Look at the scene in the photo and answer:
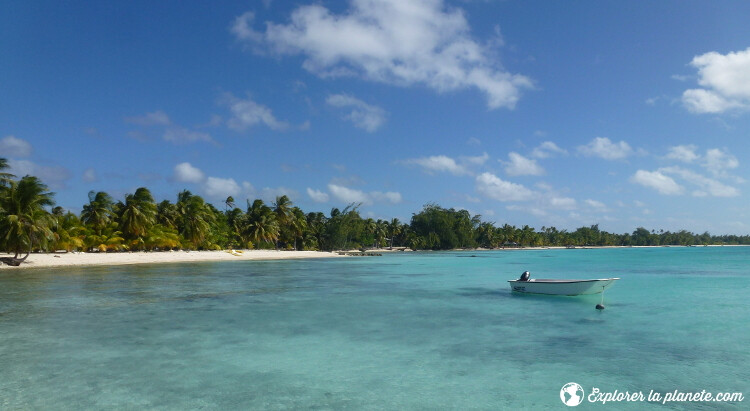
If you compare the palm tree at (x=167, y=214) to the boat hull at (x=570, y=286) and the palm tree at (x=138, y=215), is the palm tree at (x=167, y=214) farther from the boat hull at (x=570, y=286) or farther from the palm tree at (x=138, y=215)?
the boat hull at (x=570, y=286)

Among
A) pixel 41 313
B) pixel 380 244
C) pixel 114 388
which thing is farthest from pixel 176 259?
pixel 380 244

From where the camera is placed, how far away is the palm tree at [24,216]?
133 feet

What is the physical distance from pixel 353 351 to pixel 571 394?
6199 millimetres

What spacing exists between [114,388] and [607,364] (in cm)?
1190

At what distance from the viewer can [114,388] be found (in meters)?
10.1

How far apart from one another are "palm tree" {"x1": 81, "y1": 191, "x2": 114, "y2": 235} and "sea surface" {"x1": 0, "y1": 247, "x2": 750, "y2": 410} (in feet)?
115

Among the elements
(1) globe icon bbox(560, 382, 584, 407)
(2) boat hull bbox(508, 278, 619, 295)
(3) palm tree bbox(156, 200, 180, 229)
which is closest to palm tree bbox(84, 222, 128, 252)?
(3) palm tree bbox(156, 200, 180, 229)

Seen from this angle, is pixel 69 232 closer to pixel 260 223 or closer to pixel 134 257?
pixel 134 257

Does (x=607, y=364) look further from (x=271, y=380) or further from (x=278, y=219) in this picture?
(x=278, y=219)

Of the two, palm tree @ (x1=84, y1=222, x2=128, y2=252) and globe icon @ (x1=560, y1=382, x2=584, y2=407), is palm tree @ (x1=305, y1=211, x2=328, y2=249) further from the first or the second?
globe icon @ (x1=560, y1=382, x2=584, y2=407)

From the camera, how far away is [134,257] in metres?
58.4

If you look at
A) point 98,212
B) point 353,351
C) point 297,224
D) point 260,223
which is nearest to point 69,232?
point 98,212

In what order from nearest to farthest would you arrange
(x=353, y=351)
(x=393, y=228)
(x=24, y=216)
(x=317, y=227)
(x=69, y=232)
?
1. (x=353, y=351)
2. (x=24, y=216)
3. (x=69, y=232)
4. (x=317, y=227)
5. (x=393, y=228)

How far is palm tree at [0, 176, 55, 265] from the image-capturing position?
40.7 metres
